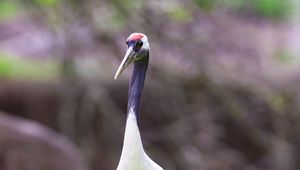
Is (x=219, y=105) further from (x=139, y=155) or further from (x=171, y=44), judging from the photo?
(x=139, y=155)

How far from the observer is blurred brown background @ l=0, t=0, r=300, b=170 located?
7664 millimetres

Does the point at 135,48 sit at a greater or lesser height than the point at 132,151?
greater

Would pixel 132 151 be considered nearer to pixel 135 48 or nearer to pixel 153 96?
pixel 135 48

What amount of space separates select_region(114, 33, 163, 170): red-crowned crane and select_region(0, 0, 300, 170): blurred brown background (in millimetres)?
3556

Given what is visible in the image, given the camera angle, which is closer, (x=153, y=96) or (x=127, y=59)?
(x=127, y=59)

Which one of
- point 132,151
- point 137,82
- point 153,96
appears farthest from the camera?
point 153,96

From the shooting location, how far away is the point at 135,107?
389 centimetres

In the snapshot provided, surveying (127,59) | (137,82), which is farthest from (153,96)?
(127,59)

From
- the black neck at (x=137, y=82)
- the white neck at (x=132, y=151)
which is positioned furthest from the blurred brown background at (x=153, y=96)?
the white neck at (x=132, y=151)

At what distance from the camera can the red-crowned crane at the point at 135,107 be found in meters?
3.82

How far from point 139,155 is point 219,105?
5.11 m

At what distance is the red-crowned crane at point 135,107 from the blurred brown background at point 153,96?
11.7ft

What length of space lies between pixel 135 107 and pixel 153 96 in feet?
16.6

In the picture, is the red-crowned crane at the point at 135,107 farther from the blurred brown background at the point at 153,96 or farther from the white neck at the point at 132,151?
the blurred brown background at the point at 153,96
